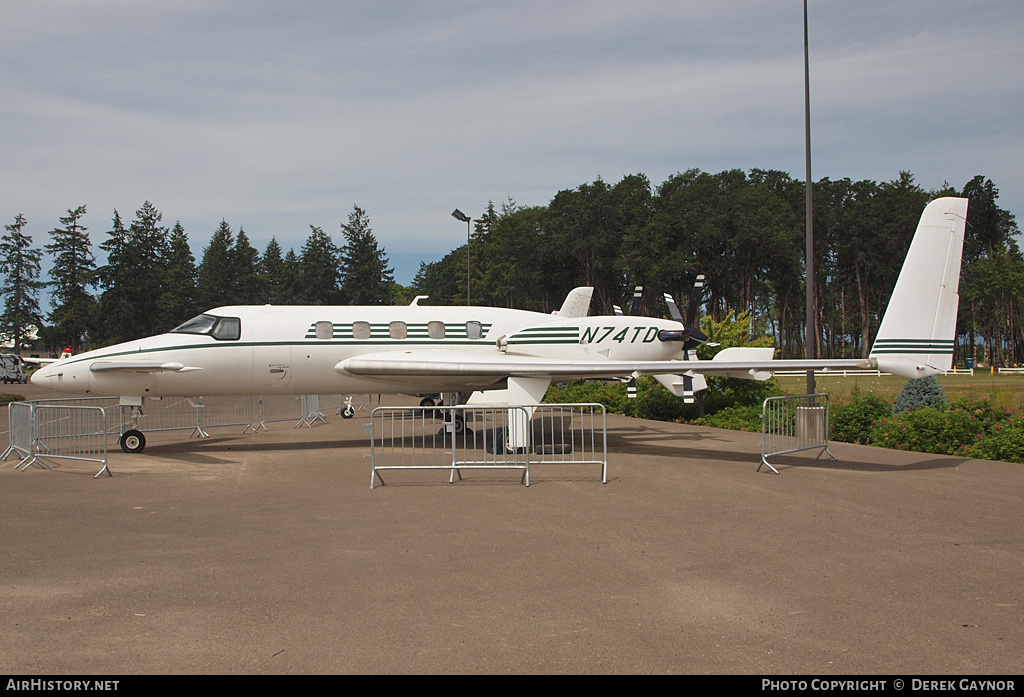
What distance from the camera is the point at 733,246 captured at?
68.2m

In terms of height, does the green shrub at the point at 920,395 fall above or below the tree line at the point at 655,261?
below

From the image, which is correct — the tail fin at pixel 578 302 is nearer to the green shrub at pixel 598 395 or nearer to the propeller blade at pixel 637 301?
the green shrub at pixel 598 395

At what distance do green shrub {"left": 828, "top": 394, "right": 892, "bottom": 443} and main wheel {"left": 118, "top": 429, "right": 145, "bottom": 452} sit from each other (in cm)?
1486

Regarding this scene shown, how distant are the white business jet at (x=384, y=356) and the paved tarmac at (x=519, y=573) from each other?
3.10 meters

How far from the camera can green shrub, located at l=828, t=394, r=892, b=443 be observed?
15.8 m

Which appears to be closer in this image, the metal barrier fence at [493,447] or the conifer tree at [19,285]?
the metal barrier fence at [493,447]

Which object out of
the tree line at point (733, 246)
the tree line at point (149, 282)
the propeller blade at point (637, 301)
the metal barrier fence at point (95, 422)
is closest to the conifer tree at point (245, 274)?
the tree line at point (149, 282)

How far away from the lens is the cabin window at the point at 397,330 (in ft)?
52.4

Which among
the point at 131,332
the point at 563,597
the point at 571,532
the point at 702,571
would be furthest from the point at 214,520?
the point at 131,332

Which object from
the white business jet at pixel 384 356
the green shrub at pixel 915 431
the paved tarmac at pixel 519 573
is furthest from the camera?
the white business jet at pixel 384 356

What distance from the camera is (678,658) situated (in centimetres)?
450

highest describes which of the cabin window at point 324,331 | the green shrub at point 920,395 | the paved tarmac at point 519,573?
the cabin window at point 324,331

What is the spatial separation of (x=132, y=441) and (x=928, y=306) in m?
15.5

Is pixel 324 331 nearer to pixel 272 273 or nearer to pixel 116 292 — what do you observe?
pixel 116 292
